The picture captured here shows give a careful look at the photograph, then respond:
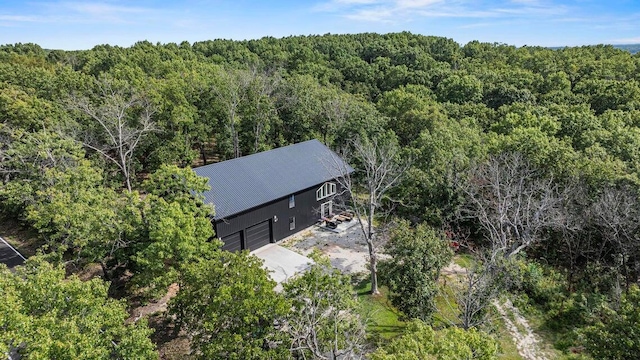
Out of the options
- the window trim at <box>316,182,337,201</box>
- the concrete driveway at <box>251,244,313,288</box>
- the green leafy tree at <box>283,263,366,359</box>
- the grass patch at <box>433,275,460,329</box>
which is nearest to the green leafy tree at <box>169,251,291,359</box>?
the green leafy tree at <box>283,263,366,359</box>

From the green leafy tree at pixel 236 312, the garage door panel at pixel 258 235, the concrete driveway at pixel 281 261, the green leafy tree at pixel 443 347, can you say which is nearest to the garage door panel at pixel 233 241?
the garage door panel at pixel 258 235

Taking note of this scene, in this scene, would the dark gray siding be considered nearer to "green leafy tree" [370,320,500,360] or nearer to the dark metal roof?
the dark metal roof

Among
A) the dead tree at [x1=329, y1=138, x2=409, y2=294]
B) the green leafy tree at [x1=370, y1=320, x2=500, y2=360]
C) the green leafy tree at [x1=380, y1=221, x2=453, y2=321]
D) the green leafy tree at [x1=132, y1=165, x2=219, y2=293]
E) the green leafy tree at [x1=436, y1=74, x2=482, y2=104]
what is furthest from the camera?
the green leafy tree at [x1=436, y1=74, x2=482, y2=104]

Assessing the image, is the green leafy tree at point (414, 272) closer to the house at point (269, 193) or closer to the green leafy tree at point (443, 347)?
the green leafy tree at point (443, 347)

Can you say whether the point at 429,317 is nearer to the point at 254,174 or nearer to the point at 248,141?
the point at 254,174

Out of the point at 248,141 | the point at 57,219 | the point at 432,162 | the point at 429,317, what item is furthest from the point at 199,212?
the point at 248,141

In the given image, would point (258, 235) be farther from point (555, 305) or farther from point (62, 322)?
point (555, 305)

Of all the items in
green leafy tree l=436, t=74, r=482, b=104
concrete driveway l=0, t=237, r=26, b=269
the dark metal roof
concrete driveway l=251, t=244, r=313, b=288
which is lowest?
concrete driveway l=251, t=244, r=313, b=288
